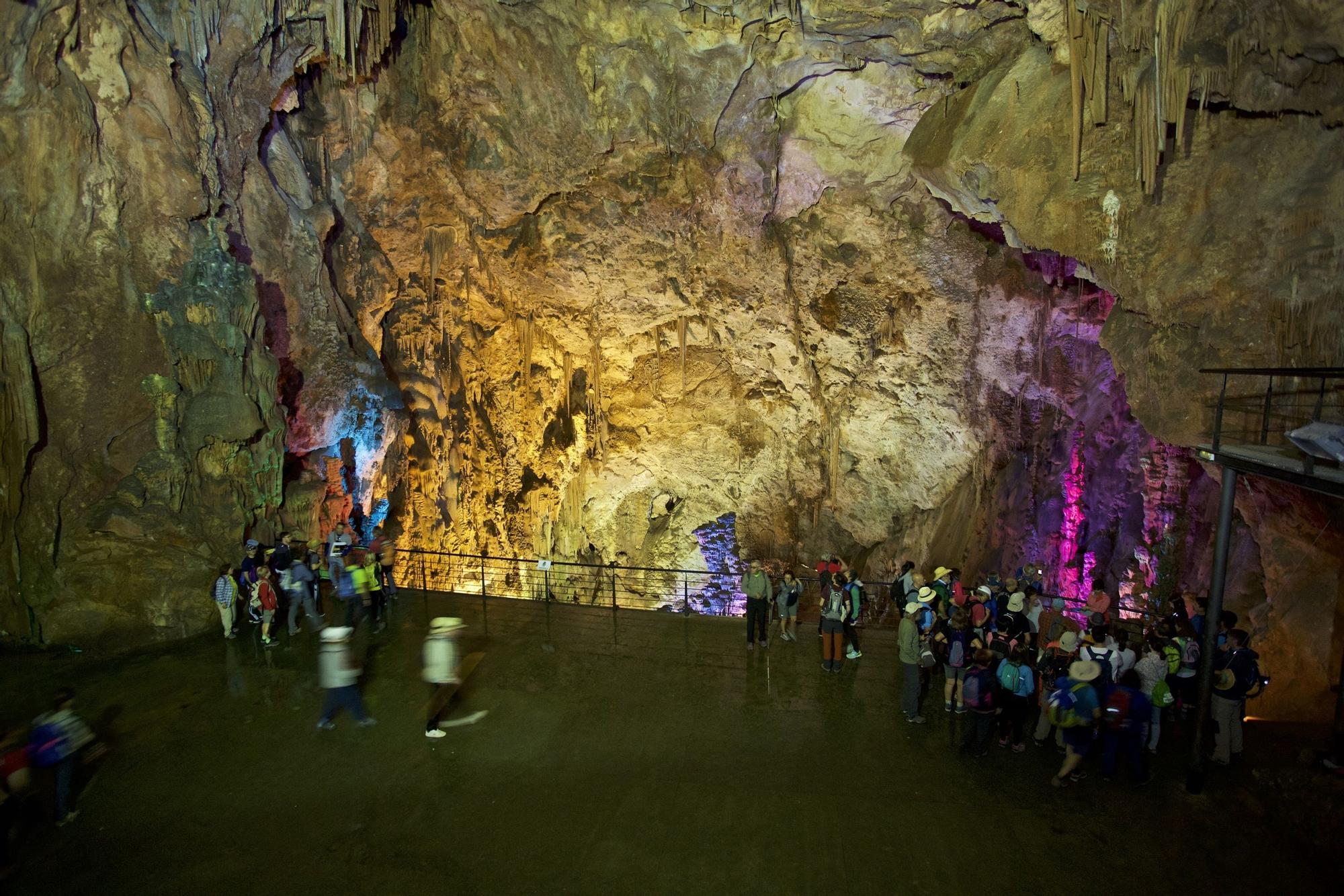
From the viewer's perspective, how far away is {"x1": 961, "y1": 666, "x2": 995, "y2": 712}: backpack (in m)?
6.29

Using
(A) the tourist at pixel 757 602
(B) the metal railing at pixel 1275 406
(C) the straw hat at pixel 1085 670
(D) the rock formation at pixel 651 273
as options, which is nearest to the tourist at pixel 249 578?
(D) the rock formation at pixel 651 273

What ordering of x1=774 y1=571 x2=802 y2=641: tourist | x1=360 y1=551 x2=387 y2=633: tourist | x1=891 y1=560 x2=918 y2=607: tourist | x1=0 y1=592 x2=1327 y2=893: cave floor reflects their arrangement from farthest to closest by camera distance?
x1=360 y1=551 x2=387 y2=633: tourist → x1=774 y1=571 x2=802 y2=641: tourist → x1=891 y1=560 x2=918 y2=607: tourist → x1=0 y1=592 x2=1327 y2=893: cave floor

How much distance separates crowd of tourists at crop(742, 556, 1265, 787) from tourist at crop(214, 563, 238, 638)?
6884 millimetres

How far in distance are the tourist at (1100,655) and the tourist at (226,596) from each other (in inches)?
352

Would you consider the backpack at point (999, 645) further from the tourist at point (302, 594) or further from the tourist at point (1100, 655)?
the tourist at point (302, 594)

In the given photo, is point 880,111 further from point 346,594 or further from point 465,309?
point 346,594

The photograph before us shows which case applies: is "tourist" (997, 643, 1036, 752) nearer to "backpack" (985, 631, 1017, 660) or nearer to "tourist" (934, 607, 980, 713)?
"backpack" (985, 631, 1017, 660)

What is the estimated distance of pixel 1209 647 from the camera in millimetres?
6012

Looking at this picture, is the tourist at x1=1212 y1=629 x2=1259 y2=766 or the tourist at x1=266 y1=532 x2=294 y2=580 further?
the tourist at x1=266 y1=532 x2=294 y2=580

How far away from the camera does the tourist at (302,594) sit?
9.06 meters

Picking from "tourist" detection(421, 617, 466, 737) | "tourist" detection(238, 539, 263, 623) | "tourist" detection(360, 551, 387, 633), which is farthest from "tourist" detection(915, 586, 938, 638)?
"tourist" detection(238, 539, 263, 623)

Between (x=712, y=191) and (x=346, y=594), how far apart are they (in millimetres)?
8519

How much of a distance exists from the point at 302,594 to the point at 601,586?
11.5 meters

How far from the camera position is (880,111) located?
1119 centimetres
